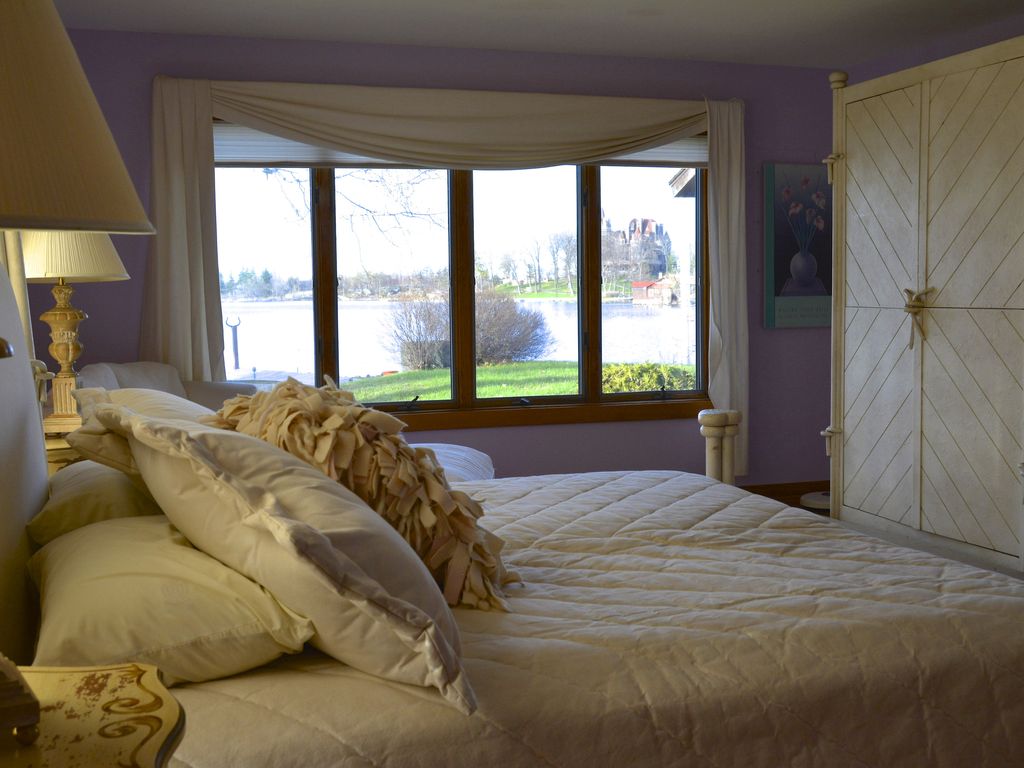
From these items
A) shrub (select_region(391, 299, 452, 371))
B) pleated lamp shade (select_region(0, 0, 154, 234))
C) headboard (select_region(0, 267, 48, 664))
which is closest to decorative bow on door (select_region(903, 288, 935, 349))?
shrub (select_region(391, 299, 452, 371))

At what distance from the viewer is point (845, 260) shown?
4461 mm

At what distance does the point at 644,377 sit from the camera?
18.3ft

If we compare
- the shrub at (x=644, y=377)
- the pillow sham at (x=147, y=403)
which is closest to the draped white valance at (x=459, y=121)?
the shrub at (x=644, y=377)

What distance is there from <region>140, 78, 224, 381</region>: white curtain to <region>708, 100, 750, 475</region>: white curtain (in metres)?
2.54

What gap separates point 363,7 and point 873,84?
2.16 meters

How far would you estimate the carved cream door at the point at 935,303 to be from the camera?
3.68 metres

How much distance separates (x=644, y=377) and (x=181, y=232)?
2.52 m

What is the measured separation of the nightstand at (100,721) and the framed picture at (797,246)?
497 centimetres

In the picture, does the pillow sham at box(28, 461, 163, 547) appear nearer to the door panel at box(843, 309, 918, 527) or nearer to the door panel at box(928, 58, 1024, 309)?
the door panel at box(928, 58, 1024, 309)

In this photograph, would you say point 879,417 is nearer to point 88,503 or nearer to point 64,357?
point 64,357

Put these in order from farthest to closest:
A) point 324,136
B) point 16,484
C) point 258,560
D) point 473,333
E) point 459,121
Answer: point 473,333 → point 459,121 → point 324,136 → point 16,484 → point 258,560

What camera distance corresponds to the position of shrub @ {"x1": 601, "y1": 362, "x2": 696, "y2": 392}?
552cm

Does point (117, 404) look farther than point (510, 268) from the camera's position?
No

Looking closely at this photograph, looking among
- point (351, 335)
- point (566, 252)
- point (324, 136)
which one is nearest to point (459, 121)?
point (324, 136)
